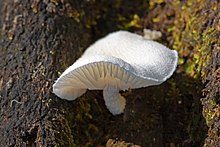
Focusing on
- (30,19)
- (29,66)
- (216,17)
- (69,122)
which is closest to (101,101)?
(69,122)

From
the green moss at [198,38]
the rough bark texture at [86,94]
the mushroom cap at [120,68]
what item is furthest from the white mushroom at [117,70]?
the green moss at [198,38]

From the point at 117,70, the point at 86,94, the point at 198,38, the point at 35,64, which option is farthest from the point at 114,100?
the point at 198,38

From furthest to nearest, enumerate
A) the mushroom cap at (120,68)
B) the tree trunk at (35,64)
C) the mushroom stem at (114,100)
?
the mushroom stem at (114,100) < the tree trunk at (35,64) < the mushroom cap at (120,68)

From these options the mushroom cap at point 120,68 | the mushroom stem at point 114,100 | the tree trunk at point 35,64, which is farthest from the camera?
the mushroom stem at point 114,100

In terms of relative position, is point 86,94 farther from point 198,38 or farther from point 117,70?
point 198,38

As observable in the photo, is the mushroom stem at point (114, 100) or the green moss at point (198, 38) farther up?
the green moss at point (198, 38)

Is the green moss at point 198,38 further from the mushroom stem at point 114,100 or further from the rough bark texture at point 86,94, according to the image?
the mushroom stem at point 114,100

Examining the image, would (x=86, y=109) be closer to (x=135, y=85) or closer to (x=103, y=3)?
(x=135, y=85)
